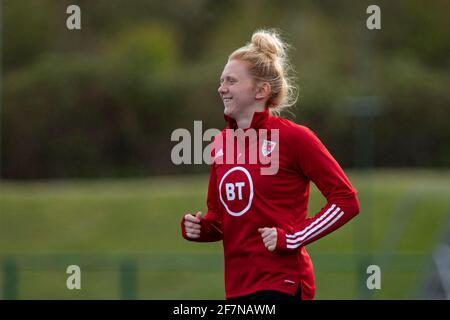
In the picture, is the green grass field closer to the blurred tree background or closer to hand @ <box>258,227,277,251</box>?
the blurred tree background

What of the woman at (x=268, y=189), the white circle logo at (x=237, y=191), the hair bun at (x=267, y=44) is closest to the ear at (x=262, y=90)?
the woman at (x=268, y=189)

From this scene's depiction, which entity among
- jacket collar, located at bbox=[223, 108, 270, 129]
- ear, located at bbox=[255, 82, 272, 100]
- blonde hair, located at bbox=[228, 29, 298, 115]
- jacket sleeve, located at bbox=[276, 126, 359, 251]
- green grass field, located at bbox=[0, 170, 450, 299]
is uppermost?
blonde hair, located at bbox=[228, 29, 298, 115]

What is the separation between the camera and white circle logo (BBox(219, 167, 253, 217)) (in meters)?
4.55

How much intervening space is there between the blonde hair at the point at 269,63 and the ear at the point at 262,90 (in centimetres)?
2

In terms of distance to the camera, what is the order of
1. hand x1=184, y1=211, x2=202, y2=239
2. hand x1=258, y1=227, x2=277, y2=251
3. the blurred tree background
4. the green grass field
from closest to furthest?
1. hand x1=258, y1=227, x2=277, y2=251
2. hand x1=184, y1=211, x2=202, y2=239
3. the green grass field
4. the blurred tree background

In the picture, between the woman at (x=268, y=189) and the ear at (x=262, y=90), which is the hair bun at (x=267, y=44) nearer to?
the woman at (x=268, y=189)

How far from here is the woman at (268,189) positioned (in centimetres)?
445

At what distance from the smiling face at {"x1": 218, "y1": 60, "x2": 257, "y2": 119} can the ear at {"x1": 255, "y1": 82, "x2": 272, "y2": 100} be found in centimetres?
2

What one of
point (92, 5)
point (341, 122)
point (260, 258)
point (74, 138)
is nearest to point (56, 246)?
point (74, 138)

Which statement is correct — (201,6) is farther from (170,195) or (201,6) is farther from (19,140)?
(19,140)

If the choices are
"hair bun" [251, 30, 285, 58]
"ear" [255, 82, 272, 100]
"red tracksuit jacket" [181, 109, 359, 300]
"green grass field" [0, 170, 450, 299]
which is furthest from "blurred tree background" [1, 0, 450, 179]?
"red tracksuit jacket" [181, 109, 359, 300]

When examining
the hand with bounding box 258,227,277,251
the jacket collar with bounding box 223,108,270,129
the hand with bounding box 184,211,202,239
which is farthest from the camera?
the hand with bounding box 184,211,202,239

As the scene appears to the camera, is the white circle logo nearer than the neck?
Yes

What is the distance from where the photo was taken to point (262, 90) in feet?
15.5
